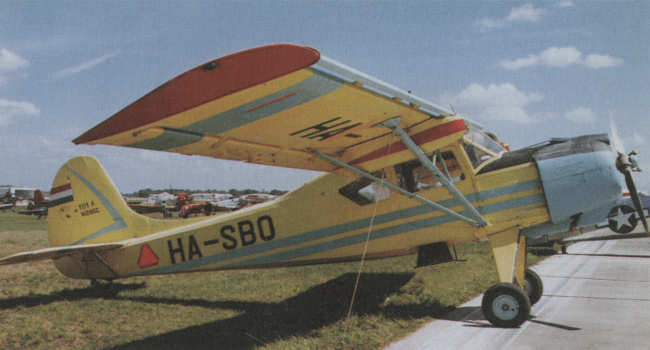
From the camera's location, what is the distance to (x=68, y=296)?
6863mm

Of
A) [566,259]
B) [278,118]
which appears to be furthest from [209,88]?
[566,259]

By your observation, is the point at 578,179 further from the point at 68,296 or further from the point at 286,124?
the point at 68,296

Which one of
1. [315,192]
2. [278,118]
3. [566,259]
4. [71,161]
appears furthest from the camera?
[566,259]

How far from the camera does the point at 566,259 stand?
9.15m

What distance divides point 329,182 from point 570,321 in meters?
3.44

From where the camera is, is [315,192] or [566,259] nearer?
[315,192]

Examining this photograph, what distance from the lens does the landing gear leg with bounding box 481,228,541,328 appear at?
14.4 feet

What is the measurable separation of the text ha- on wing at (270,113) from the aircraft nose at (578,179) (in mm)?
1237

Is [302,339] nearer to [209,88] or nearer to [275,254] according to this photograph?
[275,254]

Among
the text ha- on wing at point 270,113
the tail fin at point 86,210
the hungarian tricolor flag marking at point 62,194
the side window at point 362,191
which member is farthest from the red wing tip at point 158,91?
the hungarian tricolor flag marking at point 62,194

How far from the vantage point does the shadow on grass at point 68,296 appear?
6359 mm

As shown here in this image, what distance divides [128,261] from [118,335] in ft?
6.92

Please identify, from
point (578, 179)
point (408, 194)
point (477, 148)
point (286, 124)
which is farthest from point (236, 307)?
point (578, 179)

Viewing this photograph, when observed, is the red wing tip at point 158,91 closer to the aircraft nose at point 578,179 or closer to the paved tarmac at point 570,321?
the paved tarmac at point 570,321
